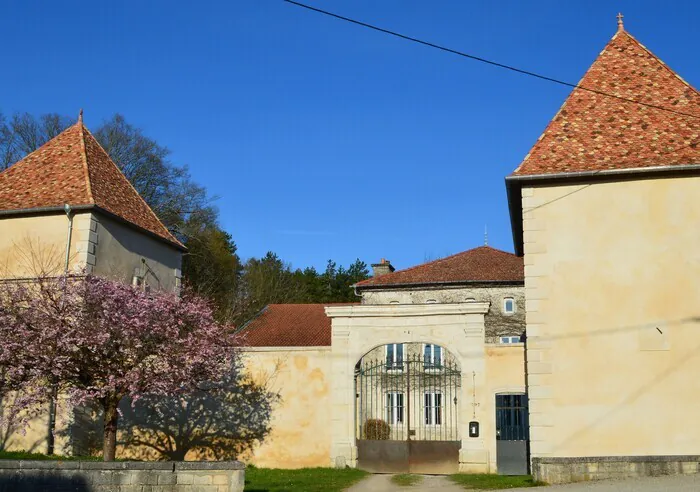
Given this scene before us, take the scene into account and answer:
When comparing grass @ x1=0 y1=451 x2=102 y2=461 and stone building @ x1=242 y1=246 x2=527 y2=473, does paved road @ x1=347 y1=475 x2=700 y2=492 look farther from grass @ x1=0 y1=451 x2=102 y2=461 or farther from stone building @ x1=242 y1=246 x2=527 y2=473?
grass @ x1=0 y1=451 x2=102 y2=461

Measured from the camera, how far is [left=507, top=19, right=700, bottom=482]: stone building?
46.5 ft

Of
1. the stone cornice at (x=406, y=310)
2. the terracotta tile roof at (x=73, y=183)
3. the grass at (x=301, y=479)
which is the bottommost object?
the grass at (x=301, y=479)

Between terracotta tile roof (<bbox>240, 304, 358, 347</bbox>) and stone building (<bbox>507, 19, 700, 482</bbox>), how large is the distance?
648 inches

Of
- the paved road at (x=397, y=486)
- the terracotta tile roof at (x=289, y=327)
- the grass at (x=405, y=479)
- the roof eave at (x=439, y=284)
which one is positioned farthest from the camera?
the roof eave at (x=439, y=284)

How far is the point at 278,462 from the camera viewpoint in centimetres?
1830

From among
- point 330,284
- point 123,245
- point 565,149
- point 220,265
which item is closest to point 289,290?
point 330,284

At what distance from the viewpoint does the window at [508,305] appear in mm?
35781

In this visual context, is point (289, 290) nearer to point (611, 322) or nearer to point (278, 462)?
point (278, 462)

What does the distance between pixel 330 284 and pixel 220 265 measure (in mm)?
14459

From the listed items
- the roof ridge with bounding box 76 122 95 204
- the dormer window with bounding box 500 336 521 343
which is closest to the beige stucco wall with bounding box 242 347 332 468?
the roof ridge with bounding box 76 122 95 204

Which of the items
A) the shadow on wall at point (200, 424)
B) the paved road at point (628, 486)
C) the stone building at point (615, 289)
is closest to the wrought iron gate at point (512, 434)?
the stone building at point (615, 289)

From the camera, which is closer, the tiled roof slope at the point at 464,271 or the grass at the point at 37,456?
the grass at the point at 37,456

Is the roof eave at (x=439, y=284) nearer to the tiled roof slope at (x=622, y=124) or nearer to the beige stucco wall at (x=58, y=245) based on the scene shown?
the tiled roof slope at (x=622, y=124)

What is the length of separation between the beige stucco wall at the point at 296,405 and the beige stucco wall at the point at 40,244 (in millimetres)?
4851
